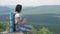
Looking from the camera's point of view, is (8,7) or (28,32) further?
(8,7)

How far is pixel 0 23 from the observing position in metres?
6.70

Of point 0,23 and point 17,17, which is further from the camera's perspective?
point 0,23

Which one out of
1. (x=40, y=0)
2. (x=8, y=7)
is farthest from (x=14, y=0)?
(x=40, y=0)

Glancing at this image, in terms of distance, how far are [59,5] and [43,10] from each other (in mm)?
508

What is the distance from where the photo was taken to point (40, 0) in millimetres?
6895

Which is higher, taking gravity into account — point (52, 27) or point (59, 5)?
point (59, 5)

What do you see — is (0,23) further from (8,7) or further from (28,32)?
(28,32)

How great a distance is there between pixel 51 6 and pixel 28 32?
2192mm

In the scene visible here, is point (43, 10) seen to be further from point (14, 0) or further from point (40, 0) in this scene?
point (14, 0)

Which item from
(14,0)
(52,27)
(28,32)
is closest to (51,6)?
(52,27)

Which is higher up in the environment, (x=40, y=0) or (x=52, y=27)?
(x=40, y=0)

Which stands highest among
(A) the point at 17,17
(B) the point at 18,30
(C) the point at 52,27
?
(A) the point at 17,17

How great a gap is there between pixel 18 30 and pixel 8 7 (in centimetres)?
213

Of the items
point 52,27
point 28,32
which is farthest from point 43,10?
point 28,32
